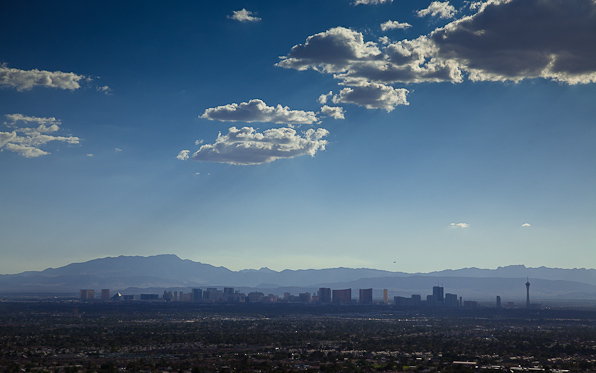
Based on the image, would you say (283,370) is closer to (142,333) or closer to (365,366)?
(365,366)

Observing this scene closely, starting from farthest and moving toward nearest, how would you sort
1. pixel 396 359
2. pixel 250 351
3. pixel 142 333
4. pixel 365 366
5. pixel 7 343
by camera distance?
pixel 142 333
pixel 7 343
pixel 250 351
pixel 396 359
pixel 365 366

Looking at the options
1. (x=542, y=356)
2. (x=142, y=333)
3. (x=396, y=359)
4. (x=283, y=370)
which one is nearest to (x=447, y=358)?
(x=396, y=359)

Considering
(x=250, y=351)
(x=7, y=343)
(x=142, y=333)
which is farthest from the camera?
(x=142, y=333)

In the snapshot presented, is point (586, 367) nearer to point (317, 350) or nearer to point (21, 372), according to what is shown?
point (317, 350)

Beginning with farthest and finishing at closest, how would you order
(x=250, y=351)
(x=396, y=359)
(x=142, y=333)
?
(x=142, y=333) → (x=250, y=351) → (x=396, y=359)

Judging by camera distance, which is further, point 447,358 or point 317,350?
point 317,350

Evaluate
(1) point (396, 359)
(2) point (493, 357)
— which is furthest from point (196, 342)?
(2) point (493, 357)

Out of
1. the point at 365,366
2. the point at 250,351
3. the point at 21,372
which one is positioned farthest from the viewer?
the point at 250,351

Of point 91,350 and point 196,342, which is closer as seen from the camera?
point 91,350

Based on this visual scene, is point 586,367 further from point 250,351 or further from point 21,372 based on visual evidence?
point 21,372
